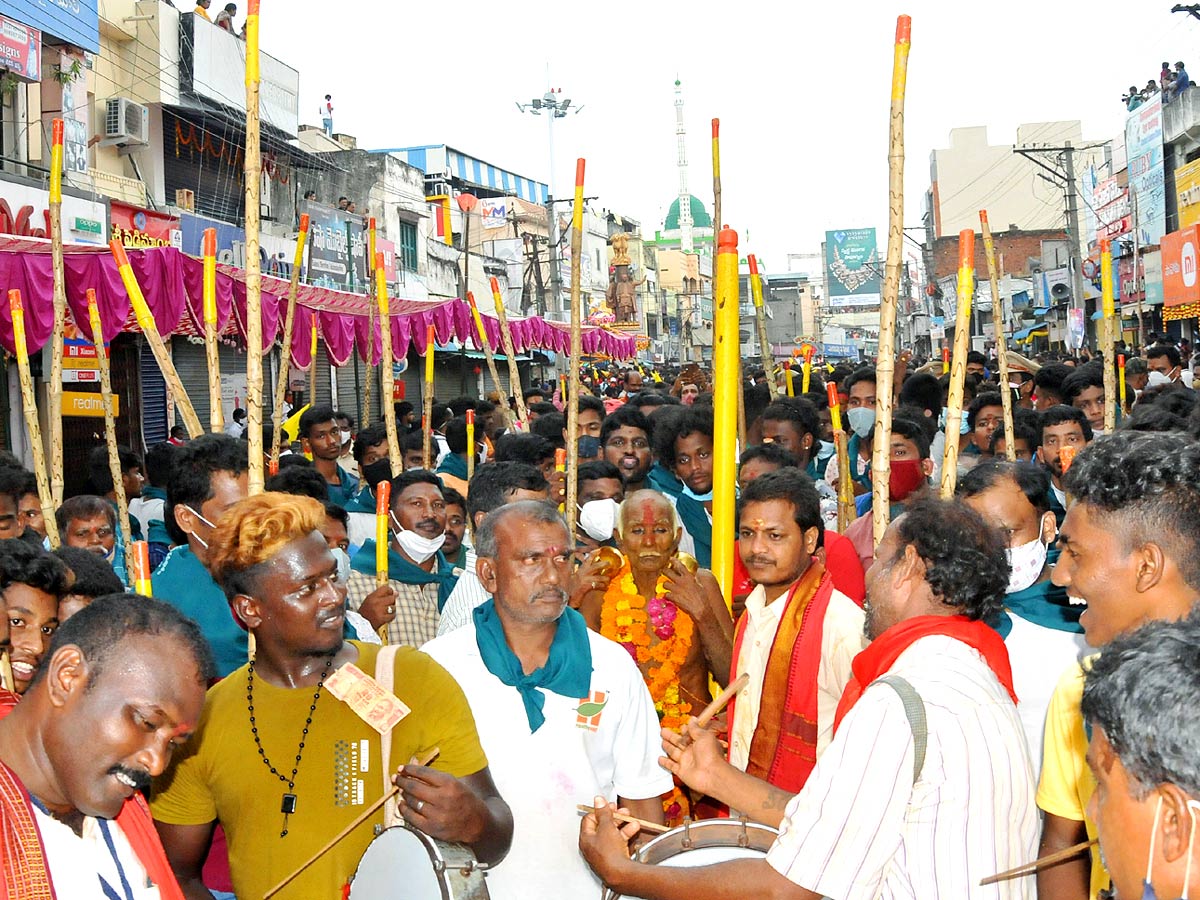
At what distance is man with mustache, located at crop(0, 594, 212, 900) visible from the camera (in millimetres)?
2037

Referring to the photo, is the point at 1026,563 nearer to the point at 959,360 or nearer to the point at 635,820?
the point at 959,360

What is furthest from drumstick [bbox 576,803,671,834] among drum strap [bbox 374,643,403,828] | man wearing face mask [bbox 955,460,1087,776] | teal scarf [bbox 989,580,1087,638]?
teal scarf [bbox 989,580,1087,638]

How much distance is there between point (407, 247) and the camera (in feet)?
114

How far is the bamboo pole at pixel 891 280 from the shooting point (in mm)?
3729

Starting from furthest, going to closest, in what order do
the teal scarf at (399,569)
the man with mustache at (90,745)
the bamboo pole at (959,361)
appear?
the teal scarf at (399,569) → the bamboo pole at (959,361) → the man with mustache at (90,745)

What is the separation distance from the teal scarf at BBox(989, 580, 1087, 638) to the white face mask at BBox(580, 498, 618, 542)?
244 centimetres

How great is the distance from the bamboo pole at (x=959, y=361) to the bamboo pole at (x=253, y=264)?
7.31 ft

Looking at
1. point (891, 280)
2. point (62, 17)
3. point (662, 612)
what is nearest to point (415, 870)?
point (662, 612)

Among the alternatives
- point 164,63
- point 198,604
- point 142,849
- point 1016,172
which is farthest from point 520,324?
point 1016,172

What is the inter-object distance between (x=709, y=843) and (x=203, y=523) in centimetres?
A: 226

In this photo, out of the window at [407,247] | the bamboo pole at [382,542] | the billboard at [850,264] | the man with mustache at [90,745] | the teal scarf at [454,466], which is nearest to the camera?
the man with mustache at [90,745]

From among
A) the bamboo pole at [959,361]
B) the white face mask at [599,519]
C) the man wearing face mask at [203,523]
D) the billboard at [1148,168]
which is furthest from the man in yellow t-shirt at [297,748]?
the billboard at [1148,168]

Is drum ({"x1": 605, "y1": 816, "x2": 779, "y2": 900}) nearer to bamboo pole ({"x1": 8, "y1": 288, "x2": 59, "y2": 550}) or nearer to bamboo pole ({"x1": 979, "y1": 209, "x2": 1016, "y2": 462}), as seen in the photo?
bamboo pole ({"x1": 8, "y1": 288, "x2": 59, "y2": 550})

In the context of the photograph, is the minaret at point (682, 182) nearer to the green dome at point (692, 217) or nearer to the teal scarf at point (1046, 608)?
the green dome at point (692, 217)
